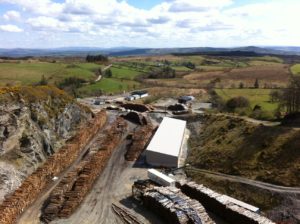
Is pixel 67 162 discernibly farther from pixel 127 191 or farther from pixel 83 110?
pixel 83 110

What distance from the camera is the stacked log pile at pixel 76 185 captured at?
3797 cm

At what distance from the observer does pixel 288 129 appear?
51.8 metres

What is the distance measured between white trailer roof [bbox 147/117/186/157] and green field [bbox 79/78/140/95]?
65559 mm

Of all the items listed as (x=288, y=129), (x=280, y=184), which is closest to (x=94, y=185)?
(x=280, y=184)

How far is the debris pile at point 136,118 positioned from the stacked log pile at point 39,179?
52.1ft

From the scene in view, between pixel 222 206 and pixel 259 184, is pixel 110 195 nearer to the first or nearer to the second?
pixel 222 206

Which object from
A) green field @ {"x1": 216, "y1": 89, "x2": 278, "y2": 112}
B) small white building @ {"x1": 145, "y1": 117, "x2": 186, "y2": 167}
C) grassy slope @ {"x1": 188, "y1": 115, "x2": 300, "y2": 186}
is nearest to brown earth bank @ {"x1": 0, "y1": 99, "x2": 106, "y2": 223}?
small white building @ {"x1": 145, "y1": 117, "x2": 186, "y2": 167}

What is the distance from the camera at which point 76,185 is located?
42.4m

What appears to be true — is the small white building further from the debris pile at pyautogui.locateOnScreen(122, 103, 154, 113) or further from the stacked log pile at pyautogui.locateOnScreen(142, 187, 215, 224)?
the debris pile at pyautogui.locateOnScreen(122, 103, 154, 113)

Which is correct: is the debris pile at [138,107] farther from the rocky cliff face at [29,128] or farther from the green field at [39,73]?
the green field at [39,73]

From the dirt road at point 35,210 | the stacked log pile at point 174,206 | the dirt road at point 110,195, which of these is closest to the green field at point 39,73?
the dirt road at point 110,195

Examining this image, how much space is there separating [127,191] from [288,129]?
2515 centimetres

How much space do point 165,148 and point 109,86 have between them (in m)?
87.1

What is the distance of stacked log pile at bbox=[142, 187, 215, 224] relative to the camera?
33759 millimetres
